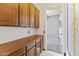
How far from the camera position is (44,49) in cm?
568

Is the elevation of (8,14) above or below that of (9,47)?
above

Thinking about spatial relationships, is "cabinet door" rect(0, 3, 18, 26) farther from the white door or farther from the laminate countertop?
the white door

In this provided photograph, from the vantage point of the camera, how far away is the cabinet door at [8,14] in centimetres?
214

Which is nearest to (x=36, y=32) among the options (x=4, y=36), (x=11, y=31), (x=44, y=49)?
(x=44, y=49)

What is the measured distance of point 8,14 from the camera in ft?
7.67

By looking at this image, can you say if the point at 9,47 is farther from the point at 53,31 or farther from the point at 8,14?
the point at 53,31

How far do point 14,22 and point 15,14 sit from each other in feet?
0.57

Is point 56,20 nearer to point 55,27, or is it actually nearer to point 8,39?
point 55,27

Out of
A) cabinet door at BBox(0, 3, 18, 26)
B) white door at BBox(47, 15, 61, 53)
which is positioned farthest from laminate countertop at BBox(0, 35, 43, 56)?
white door at BBox(47, 15, 61, 53)

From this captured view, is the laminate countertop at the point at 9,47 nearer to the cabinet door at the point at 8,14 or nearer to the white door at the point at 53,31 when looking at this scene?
the cabinet door at the point at 8,14

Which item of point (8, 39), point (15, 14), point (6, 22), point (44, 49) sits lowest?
point (44, 49)

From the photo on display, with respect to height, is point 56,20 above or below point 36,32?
above

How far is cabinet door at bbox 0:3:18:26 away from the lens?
7.02ft

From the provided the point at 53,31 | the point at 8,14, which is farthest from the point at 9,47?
the point at 53,31
